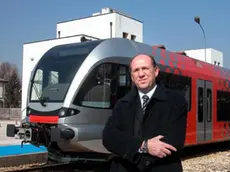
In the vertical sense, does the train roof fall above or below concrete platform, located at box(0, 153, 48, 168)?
above

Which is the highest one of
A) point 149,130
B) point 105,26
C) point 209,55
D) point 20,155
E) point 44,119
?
point 105,26

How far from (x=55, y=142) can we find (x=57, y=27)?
3231 cm

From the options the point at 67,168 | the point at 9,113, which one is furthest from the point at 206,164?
the point at 9,113

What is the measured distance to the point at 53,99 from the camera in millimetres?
8945

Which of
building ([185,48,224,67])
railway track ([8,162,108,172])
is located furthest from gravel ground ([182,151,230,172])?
building ([185,48,224,67])

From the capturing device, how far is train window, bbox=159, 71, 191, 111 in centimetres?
Answer: 1104

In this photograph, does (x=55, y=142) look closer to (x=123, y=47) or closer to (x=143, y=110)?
(x=123, y=47)

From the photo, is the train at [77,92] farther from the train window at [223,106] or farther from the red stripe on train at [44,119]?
the train window at [223,106]

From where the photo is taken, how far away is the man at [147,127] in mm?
2645

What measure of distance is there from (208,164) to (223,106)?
3.71 m

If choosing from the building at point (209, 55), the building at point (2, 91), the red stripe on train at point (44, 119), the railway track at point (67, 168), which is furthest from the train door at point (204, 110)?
the building at point (2, 91)

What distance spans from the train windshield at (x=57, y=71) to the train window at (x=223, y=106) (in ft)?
22.1

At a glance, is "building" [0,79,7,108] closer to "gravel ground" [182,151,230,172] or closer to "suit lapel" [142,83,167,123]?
"gravel ground" [182,151,230,172]

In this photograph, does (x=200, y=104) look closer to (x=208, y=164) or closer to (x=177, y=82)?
(x=177, y=82)
